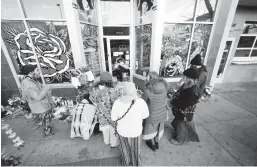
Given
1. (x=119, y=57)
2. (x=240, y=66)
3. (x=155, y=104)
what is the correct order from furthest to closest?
(x=240, y=66) → (x=119, y=57) → (x=155, y=104)

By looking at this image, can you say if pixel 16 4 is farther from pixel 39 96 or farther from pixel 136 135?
pixel 136 135

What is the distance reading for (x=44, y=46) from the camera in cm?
376

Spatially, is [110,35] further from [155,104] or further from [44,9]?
[155,104]

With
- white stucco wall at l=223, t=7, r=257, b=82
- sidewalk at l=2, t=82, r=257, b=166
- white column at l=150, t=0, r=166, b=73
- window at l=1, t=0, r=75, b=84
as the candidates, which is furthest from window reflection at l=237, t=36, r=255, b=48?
window at l=1, t=0, r=75, b=84

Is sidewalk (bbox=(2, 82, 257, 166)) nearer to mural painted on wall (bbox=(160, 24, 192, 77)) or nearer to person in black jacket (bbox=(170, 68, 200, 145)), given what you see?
person in black jacket (bbox=(170, 68, 200, 145))

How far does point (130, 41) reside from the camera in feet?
16.4

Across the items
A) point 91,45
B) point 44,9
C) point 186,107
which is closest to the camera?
point 186,107

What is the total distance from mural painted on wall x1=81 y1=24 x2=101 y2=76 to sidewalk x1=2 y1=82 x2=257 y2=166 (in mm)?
2537

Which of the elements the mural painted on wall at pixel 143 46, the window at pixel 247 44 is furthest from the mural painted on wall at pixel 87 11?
the window at pixel 247 44

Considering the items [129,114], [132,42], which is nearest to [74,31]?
[132,42]

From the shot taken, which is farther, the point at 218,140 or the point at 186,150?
the point at 218,140

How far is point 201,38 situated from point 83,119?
527 cm

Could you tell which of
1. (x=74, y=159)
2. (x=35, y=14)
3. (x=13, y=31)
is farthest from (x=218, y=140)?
(x=13, y=31)

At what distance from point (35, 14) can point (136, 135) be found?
4684 millimetres
